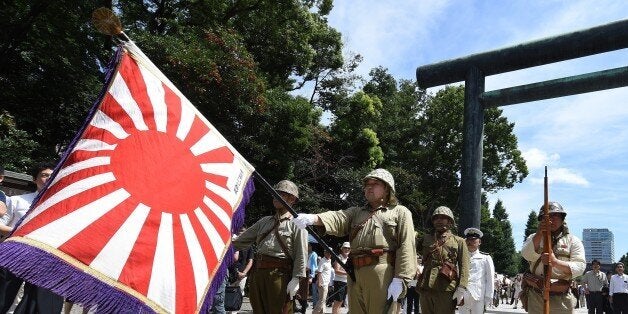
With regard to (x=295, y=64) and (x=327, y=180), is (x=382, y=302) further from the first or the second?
(x=327, y=180)

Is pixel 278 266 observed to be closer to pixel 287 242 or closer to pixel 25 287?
pixel 287 242

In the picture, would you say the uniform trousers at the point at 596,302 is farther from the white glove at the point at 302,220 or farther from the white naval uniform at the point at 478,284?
the white glove at the point at 302,220

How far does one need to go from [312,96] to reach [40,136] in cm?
1389

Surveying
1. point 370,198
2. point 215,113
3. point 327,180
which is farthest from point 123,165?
point 327,180

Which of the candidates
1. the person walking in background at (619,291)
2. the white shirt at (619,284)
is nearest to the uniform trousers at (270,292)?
the person walking in background at (619,291)

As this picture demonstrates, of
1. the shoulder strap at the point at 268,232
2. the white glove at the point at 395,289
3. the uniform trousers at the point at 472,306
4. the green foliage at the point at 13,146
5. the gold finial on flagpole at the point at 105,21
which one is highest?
the green foliage at the point at 13,146

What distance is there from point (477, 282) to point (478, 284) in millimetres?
35

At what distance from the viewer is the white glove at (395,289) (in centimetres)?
433

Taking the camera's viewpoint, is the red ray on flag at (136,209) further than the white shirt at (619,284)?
No

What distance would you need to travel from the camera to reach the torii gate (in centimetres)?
630

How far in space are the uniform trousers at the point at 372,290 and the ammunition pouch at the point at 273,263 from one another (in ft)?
3.61

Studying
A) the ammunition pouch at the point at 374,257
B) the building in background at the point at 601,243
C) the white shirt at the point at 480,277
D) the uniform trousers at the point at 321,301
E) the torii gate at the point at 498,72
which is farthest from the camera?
the building in background at the point at 601,243

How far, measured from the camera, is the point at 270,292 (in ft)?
18.2

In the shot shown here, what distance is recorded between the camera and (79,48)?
50.0 ft
